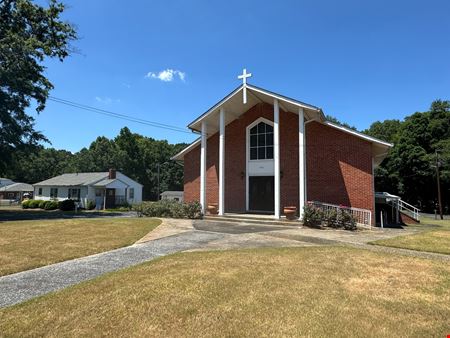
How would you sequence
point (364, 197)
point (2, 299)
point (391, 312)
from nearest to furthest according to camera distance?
point (391, 312) → point (2, 299) → point (364, 197)

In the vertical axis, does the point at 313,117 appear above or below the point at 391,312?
above

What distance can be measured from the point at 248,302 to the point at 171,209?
13.3 metres

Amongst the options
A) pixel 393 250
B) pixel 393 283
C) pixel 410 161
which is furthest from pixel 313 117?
pixel 410 161

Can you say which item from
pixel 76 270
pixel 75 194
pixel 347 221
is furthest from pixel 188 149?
pixel 75 194

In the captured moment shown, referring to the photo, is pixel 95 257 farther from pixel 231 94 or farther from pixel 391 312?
pixel 231 94

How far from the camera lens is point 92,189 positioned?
3931 cm

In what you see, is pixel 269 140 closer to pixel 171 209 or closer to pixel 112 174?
pixel 171 209

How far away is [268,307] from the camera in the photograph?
4.31 m

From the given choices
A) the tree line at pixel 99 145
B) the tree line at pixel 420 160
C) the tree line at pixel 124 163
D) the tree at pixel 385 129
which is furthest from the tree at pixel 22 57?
the tree at pixel 385 129

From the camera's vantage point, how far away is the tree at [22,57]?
22.9 m

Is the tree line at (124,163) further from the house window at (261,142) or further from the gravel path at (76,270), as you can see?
the gravel path at (76,270)

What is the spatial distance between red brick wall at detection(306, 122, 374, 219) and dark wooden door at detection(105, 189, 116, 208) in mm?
30731

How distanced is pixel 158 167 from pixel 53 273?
5494cm

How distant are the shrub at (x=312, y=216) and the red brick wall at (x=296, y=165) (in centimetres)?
294
